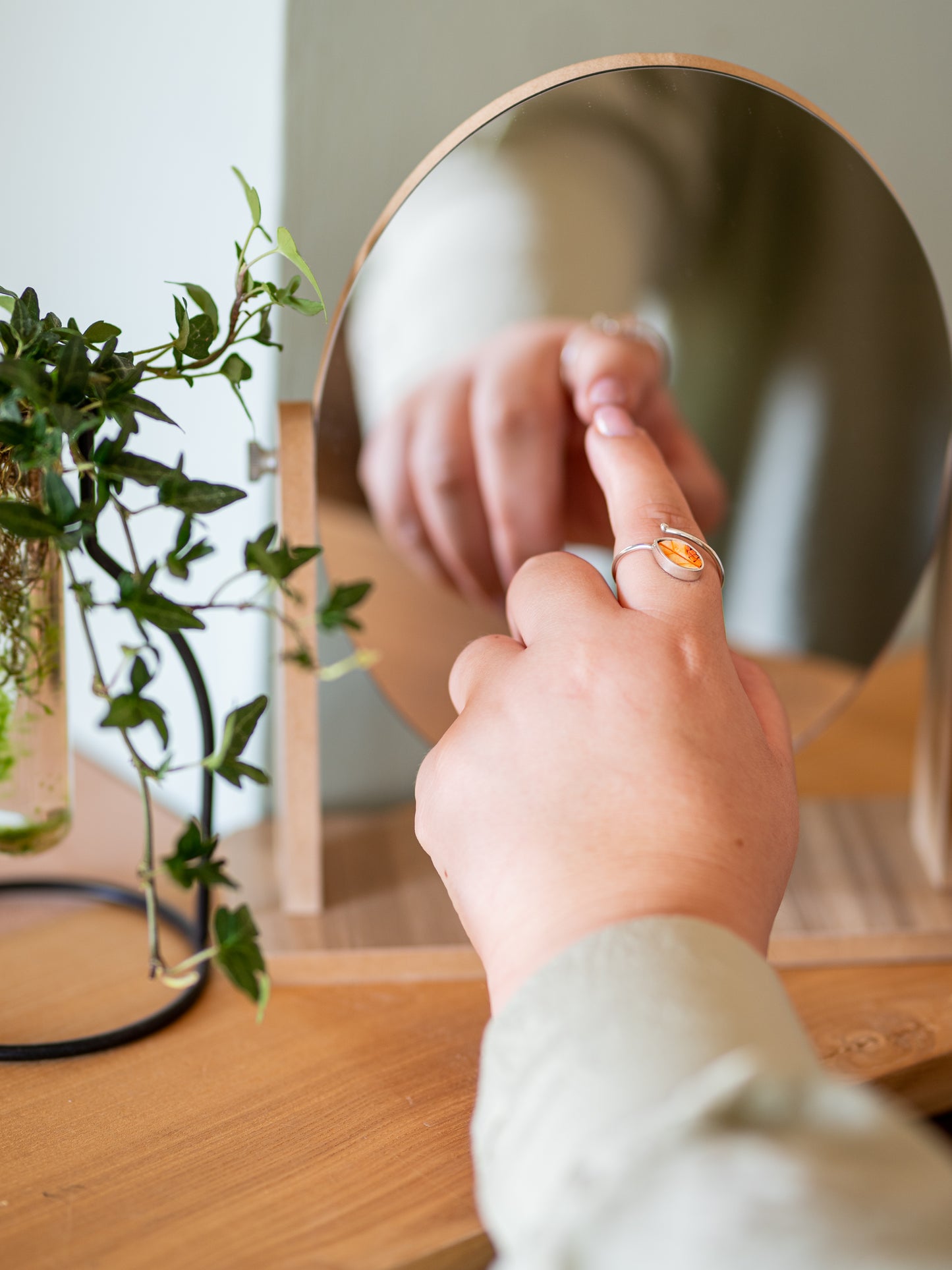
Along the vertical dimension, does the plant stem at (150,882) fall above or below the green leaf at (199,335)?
below

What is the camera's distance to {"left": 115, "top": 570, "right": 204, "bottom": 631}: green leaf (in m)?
0.37

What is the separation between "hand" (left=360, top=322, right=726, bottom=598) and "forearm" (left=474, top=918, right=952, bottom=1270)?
0.28 meters

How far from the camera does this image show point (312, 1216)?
1.15 ft

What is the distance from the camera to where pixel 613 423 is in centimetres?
44

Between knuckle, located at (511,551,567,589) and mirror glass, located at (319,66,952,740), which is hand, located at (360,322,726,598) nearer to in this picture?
mirror glass, located at (319,66,952,740)

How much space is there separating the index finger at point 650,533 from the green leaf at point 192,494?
0.42 ft

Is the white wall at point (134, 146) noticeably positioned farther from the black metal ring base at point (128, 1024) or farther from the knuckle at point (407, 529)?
the black metal ring base at point (128, 1024)

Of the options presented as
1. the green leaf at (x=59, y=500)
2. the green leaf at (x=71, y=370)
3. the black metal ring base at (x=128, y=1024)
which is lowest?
the black metal ring base at (x=128, y=1024)

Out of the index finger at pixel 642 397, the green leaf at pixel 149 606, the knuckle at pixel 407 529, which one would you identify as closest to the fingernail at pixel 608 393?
the index finger at pixel 642 397

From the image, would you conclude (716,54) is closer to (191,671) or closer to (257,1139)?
(191,671)

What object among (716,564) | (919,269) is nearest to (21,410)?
(716,564)

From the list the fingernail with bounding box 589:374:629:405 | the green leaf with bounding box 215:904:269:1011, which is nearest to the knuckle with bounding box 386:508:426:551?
the fingernail with bounding box 589:374:629:405

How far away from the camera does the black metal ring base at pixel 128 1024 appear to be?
0.43 metres

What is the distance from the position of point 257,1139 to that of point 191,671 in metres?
0.18
